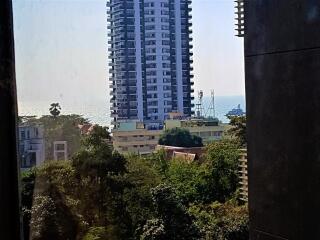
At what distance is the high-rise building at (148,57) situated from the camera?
5836mm

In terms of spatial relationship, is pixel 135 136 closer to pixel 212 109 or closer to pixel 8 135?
pixel 212 109

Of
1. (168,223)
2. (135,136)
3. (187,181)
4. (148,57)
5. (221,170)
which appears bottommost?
(168,223)

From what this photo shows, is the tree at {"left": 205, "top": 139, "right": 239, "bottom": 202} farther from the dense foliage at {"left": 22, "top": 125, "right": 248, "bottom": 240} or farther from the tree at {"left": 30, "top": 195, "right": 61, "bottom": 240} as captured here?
the tree at {"left": 30, "top": 195, "right": 61, "bottom": 240}

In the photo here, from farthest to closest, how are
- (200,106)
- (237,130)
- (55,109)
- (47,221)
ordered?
(237,130) < (200,106) < (55,109) < (47,221)

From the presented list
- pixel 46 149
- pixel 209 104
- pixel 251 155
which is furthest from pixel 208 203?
pixel 251 155

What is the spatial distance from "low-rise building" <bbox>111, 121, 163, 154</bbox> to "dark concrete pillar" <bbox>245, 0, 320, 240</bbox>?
5061 millimetres

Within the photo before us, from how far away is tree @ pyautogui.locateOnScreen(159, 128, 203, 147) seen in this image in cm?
696

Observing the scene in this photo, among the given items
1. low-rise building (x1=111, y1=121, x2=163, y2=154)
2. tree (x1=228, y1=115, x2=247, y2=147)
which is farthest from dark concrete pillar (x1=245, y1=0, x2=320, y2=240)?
tree (x1=228, y1=115, x2=247, y2=147)

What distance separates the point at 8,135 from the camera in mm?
683

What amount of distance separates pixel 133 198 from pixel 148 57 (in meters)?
1.75

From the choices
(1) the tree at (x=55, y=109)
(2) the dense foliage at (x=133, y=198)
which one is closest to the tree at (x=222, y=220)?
(2) the dense foliage at (x=133, y=198)

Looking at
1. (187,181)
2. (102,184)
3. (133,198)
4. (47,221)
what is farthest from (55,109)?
(187,181)

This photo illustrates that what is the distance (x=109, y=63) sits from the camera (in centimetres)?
579

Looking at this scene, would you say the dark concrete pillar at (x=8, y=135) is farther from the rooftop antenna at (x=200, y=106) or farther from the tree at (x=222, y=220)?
the rooftop antenna at (x=200, y=106)
